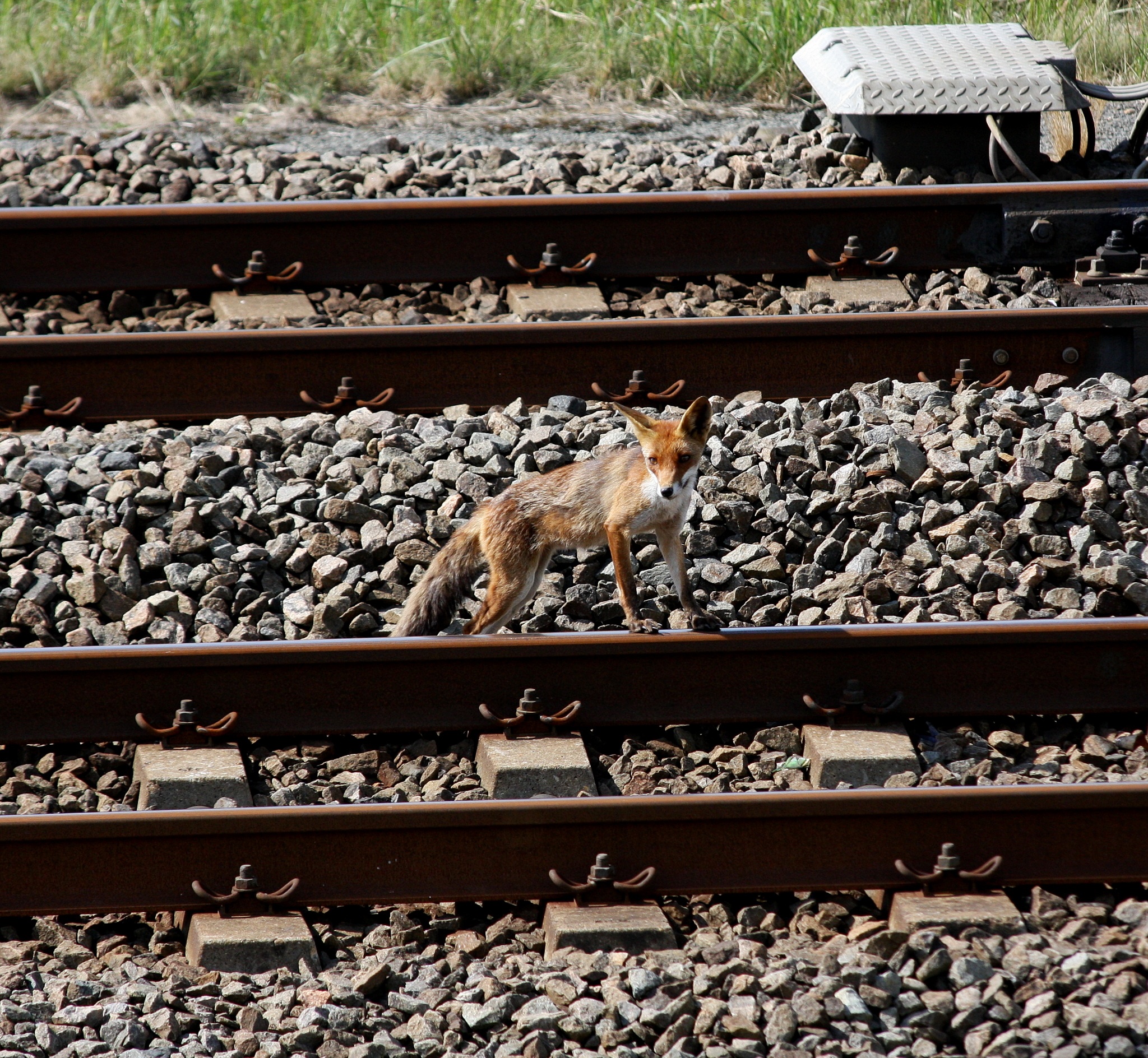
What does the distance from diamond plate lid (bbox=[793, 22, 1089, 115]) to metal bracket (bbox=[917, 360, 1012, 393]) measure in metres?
1.74

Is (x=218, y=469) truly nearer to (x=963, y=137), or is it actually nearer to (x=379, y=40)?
(x=963, y=137)

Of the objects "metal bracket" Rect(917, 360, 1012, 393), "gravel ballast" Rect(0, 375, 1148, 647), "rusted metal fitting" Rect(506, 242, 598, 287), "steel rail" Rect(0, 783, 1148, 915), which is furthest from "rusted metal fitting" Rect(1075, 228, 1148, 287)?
"steel rail" Rect(0, 783, 1148, 915)

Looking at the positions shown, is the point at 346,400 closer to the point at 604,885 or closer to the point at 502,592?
the point at 502,592

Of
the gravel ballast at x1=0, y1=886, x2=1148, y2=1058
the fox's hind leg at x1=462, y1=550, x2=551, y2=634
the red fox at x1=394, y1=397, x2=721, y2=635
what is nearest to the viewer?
the gravel ballast at x1=0, y1=886, x2=1148, y2=1058

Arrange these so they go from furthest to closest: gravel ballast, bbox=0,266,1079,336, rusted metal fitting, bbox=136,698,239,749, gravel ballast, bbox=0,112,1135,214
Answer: gravel ballast, bbox=0,112,1135,214
gravel ballast, bbox=0,266,1079,336
rusted metal fitting, bbox=136,698,239,749

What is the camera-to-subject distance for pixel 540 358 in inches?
266

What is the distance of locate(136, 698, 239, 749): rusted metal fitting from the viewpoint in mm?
5102

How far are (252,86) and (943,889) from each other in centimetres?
757

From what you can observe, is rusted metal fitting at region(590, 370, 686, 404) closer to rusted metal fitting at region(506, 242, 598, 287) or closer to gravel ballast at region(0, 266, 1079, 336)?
gravel ballast at region(0, 266, 1079, 336)

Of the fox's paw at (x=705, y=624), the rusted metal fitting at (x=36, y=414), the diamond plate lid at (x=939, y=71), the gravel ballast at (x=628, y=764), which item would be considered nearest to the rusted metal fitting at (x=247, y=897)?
the gravel ballast at (x=628, y=764)

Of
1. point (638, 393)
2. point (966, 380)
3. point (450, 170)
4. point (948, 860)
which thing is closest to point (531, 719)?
point (948, 860)

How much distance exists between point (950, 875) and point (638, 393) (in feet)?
9.19

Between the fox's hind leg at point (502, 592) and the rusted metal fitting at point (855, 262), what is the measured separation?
2.73m

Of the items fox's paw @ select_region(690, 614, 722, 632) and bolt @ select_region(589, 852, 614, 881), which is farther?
fox's paw @ select_region(690, 614, 722, 632)
